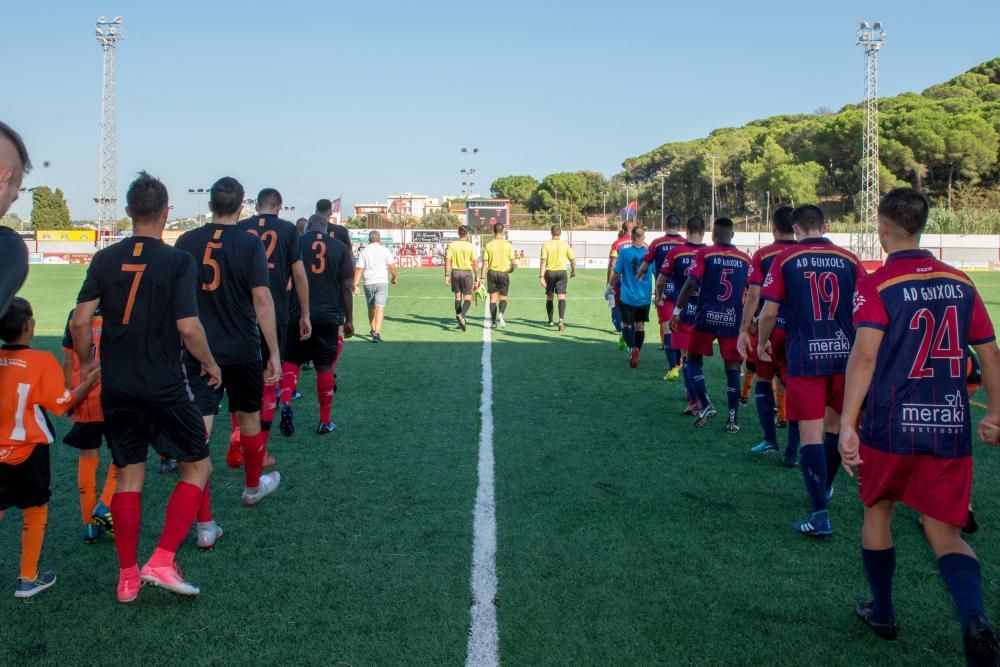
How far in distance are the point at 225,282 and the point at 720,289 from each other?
4589mm

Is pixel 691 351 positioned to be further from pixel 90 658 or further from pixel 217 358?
pixel 90 658

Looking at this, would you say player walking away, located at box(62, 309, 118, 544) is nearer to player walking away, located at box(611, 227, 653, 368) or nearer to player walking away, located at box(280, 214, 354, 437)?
player walking away, located at box(280, 214, 354, 437)

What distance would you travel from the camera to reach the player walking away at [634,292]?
1104 cm

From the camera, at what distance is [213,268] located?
16.0ft

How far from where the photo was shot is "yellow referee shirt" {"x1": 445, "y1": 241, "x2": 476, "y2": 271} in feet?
50.1

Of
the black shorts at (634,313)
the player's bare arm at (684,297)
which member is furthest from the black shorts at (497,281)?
the player's bare arm at (684,297)

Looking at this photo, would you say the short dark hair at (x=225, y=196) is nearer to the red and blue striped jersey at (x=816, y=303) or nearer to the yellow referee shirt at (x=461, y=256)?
the red and blue striped jersey at (x=816, y=303)

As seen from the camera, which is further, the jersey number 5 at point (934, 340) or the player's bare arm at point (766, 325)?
the player's bare arm at point (766, 325)

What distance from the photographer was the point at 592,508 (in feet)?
17.0

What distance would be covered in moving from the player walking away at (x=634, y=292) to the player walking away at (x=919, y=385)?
7658 millimetres

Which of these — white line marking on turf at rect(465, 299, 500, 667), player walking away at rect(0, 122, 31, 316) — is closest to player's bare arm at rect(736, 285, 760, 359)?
white line marking on turf at rect(465, 299, 500, 667)

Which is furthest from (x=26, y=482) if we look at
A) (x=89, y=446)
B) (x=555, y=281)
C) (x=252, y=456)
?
(x=555, y=281)

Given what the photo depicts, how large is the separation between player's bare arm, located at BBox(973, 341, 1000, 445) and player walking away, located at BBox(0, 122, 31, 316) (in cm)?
340

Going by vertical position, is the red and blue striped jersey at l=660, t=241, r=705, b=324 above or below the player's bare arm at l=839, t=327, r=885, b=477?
above
